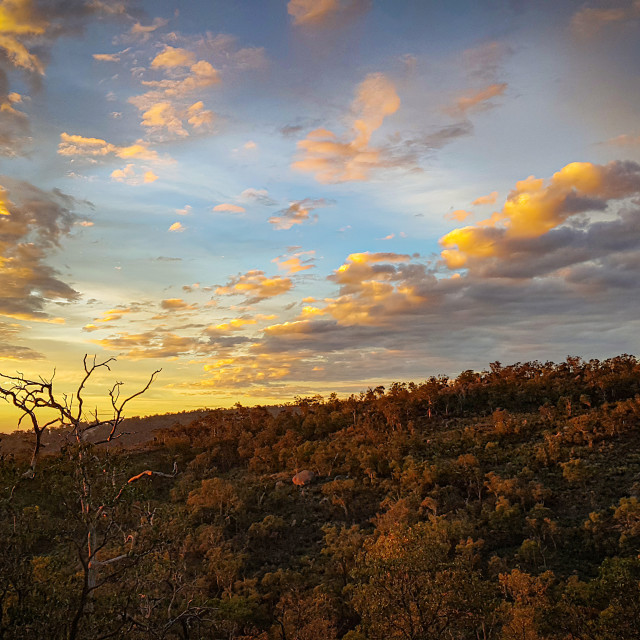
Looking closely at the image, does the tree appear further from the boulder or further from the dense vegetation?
the boulder

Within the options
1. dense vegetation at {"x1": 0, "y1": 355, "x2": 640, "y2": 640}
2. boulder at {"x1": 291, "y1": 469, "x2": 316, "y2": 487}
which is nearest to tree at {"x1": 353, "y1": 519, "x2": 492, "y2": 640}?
dense vegetation at {"x1": 0, "y1": 355, "x2": 640, "y2": 640}

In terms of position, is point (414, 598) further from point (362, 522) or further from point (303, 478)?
point (303, 478)

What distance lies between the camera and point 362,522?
86.2 m

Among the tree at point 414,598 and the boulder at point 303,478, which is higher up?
the tree at point 414,598

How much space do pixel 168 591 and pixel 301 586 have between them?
16321 millimetres

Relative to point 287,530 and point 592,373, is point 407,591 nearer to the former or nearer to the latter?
point 287,530

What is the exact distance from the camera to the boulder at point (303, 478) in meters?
105

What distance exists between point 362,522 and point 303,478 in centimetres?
2239

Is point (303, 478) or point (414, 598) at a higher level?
point (414, 598)

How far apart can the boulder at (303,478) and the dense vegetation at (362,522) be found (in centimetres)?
188

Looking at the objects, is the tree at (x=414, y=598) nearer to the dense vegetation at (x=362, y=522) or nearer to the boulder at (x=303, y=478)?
the dense vegetation at (x=362, y=522)

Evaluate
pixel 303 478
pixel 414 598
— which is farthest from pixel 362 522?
pixel 414 598

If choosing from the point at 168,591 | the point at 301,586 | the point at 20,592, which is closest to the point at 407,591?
the point at 20,592

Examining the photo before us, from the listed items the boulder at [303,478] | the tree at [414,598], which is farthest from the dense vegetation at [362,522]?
the boulder at [303,478]
